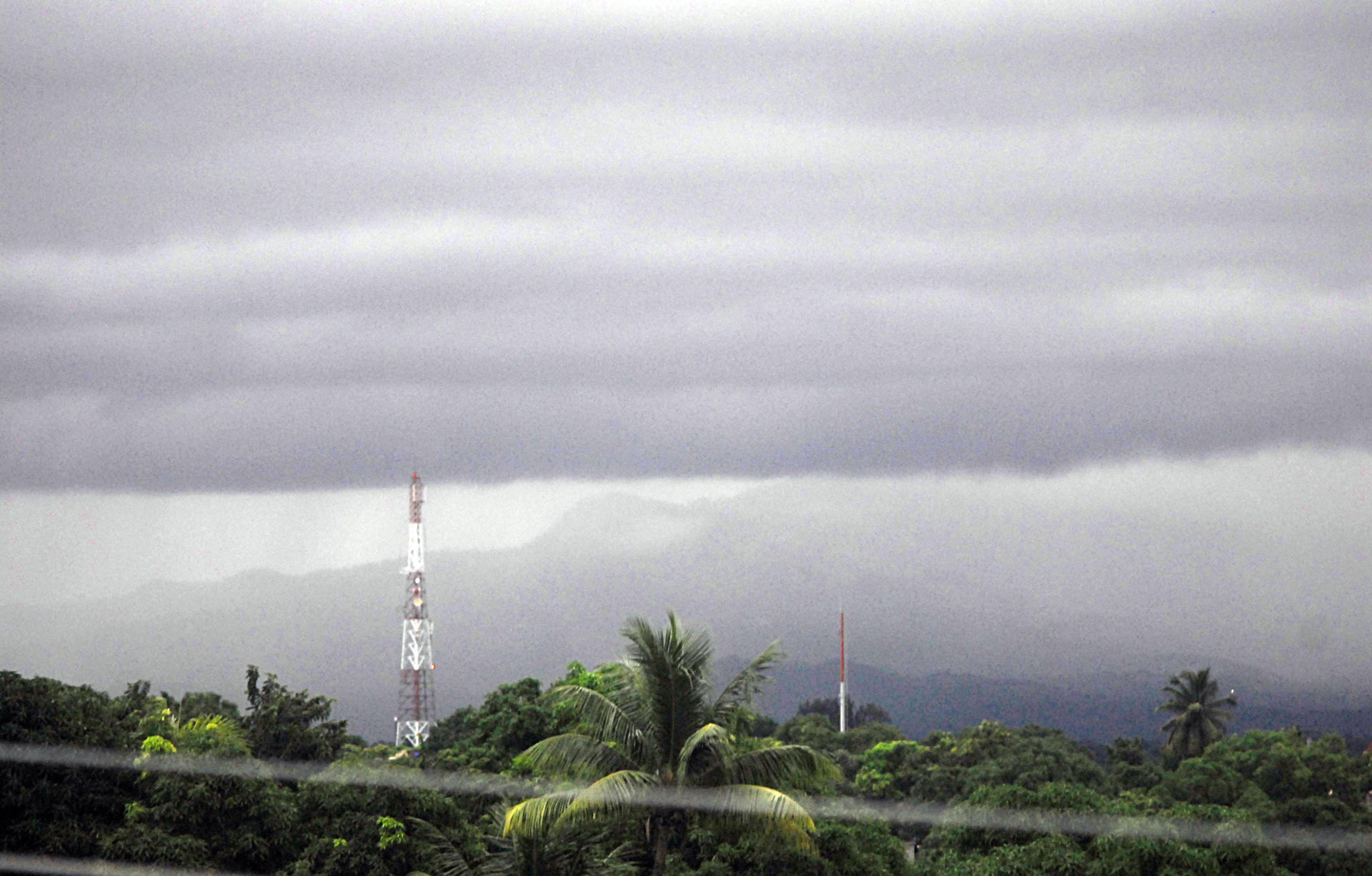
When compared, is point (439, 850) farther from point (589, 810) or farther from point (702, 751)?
point (702, 751)

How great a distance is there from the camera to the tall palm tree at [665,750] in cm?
1597

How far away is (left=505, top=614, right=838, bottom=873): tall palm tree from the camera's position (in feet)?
52.4

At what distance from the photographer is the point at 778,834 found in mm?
16172

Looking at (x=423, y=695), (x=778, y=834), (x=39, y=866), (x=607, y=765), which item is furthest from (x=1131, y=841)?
(x=423, y=695)

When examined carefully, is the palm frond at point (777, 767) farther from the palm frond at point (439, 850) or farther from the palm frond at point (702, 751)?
the palm frond at point (439, 850)

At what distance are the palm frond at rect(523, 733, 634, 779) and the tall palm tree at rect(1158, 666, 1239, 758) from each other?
5813 centimetres

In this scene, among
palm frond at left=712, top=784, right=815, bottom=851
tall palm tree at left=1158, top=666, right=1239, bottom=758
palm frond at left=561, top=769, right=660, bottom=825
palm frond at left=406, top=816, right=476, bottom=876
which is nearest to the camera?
palm frond at left=712, top=784, right=815, bottom=851

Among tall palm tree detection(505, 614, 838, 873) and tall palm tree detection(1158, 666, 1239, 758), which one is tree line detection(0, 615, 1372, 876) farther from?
tall palm tree detection(1158, 666, 1239, 758)

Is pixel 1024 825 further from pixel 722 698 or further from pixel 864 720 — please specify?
pixel 864 720

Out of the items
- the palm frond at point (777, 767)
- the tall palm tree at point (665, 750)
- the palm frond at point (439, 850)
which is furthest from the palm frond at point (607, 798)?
the palm frond at point (439, 850)

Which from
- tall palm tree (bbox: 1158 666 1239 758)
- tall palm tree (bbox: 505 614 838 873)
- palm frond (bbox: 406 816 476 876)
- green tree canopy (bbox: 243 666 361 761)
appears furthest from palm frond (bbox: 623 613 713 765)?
tall palm tree (bbox: 1158 666 1239 758)

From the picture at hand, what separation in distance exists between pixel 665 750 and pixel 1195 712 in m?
58.8

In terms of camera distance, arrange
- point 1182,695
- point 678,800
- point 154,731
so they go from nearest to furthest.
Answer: point 678,800, point 154,731, point 1182,695

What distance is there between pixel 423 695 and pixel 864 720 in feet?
266
